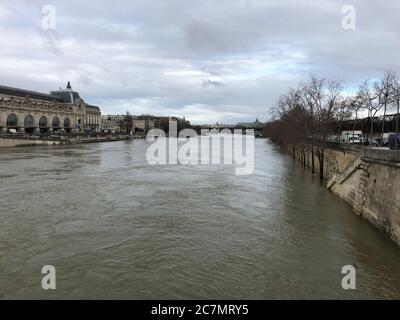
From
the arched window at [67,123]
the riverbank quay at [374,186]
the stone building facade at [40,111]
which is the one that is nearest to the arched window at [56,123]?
the stone building facade at [40,111]

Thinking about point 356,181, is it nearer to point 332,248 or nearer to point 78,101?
point 332,248

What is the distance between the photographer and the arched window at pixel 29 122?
342 feet

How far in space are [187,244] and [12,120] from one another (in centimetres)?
9763

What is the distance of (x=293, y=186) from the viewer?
26.3 meters

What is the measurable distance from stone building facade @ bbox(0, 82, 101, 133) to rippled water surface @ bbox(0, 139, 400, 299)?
79561 millimetres

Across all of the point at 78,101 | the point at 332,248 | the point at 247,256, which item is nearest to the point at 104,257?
the point at 247,256

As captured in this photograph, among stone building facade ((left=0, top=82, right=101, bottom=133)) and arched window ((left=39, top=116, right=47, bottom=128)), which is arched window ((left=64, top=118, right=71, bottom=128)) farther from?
arched window ((left=39, top=116, right=47, bottom=128))

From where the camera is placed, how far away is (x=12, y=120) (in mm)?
99438

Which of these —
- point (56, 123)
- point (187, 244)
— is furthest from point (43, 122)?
point (187, 244)

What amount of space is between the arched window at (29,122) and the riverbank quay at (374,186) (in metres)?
95.1

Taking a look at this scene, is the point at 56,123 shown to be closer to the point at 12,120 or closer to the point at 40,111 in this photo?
the point at 40,111

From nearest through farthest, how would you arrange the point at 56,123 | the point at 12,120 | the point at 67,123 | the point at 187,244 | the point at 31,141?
1. the point at 187,244
2. the point at 31,141
3. the point at 12,120
4. the point at 56,123
5. the point at 67,123

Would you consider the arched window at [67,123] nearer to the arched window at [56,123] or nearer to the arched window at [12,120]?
the arched window at [56,123]

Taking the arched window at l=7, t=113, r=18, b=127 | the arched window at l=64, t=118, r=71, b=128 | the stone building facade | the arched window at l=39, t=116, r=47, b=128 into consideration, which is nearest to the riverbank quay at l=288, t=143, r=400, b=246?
the stone building facade
